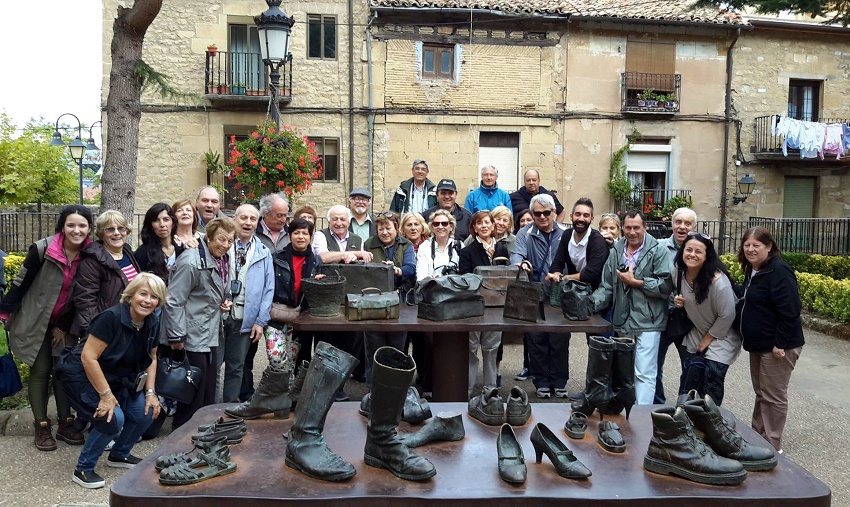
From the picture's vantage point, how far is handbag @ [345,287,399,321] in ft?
17.0

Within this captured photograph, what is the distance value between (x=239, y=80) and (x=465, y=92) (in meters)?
5.51

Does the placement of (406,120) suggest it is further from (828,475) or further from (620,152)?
(828,475)

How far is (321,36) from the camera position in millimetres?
17375

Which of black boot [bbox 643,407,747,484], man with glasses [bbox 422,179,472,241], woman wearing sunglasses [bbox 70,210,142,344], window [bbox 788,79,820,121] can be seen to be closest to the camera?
black boot [bbox 643,407,747,484]

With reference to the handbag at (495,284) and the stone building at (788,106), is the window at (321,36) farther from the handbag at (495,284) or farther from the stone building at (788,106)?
the handbag at (495,284)

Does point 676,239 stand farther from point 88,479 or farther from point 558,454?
point 88,479

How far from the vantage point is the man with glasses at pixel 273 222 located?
632cm

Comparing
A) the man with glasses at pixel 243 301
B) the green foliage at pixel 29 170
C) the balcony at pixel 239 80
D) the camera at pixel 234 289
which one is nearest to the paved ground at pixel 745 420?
the man with glasses at pixel 243 301

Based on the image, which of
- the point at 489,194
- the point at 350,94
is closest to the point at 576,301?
the point at 489,194

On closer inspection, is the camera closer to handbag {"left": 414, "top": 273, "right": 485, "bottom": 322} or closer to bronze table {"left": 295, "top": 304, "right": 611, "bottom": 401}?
bronze table {"left": 295, "top": 304, "right": 611, "bottom": 401}

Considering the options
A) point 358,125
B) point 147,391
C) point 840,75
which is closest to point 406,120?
point 358,125

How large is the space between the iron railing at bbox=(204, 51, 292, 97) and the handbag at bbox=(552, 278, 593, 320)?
1295cm

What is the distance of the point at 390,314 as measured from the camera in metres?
5.22

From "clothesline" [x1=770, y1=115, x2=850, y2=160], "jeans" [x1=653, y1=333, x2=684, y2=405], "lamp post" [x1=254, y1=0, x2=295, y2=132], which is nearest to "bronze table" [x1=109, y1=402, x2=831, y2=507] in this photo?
"jeans" [x1=653, y1=333, x2=684, y2=405]
